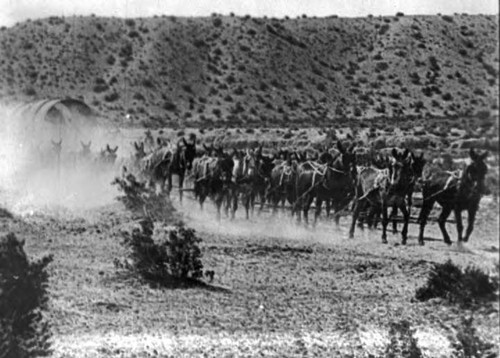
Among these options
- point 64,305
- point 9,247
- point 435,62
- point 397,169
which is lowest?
point 64,305

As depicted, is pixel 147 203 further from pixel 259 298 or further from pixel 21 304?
pixel 21 304

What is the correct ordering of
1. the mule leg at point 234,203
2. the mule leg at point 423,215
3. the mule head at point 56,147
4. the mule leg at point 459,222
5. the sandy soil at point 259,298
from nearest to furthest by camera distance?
1. the sandy soil at point 259,298
2. the mule leg at point 459,222
3. the mule leg at point 423,215
4. the mule leg at point 234,203
5. the mule head at point 56,147

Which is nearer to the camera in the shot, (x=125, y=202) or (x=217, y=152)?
(x=125, y=202)

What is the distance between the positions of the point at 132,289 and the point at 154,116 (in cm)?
855

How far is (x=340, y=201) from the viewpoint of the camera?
1466cm

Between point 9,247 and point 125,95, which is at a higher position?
point 125,95

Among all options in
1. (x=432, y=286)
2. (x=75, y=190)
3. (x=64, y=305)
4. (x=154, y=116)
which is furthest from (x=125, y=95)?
(x=432, y=286)

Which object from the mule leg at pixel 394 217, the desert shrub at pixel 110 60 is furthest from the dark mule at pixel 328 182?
the desert shrub at pixel 110 60

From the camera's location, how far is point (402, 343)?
9219 mm

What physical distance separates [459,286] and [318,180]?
19.2 ft

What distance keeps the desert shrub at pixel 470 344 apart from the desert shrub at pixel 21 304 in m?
4.34

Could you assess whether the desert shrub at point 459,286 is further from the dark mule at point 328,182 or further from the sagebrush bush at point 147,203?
the sagebrush bush at point 147,203

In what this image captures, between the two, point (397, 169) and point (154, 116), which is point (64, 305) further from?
point (154, 116)

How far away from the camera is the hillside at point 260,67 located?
12.1 meters
